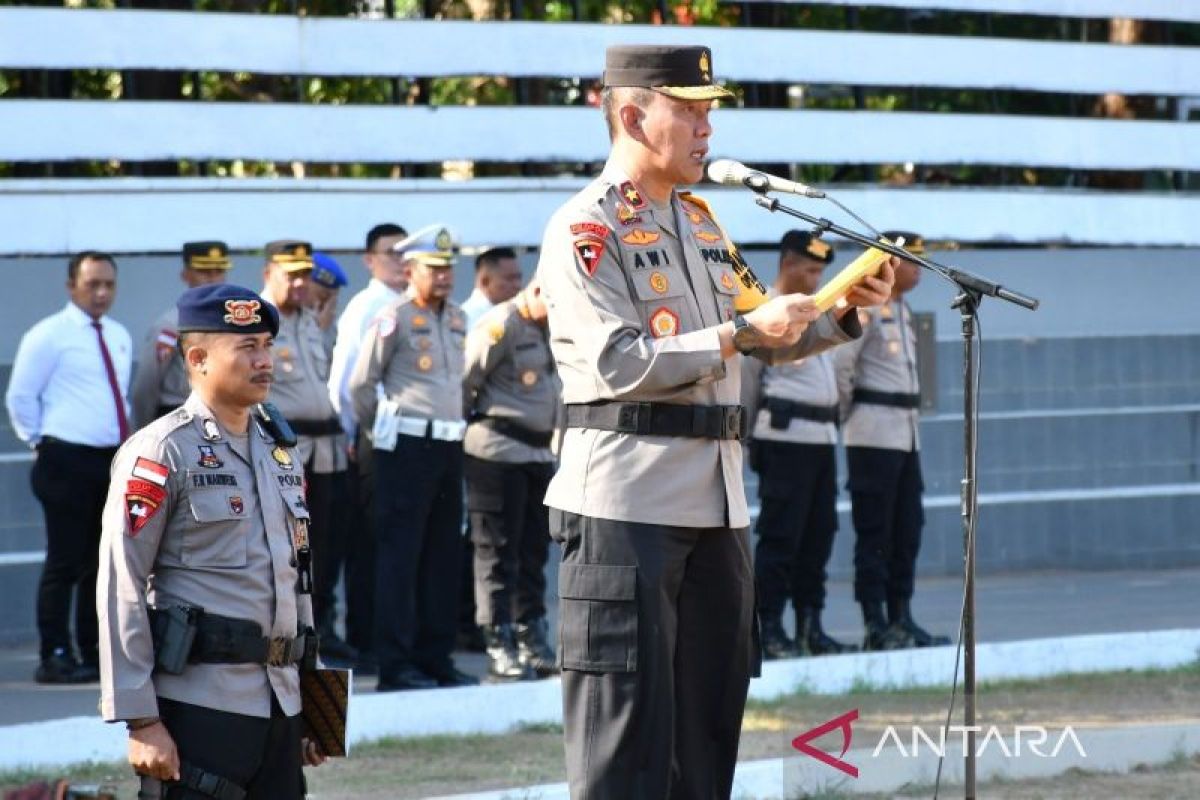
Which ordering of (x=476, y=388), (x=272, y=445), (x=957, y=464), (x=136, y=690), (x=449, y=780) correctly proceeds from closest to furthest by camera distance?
(x=136, y=690) → (x=272, y=445) → (x=449, y=780) → (x=476, y=388) → (x=957, y=464)

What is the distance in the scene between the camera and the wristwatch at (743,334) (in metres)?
5.09

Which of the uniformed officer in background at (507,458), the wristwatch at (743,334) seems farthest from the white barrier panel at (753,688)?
the wristwatch at (743,334)

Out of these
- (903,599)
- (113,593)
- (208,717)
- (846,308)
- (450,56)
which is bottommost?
(903,599)

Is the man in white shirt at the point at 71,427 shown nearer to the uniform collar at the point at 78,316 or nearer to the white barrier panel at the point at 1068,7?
the uniform collar at the point at 78,316

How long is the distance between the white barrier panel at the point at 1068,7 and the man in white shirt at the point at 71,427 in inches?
260

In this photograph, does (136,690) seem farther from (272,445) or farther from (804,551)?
(804,551)

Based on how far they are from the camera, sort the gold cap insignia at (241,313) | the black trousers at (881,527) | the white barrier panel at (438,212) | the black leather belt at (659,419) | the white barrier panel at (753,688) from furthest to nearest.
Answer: the white barrier panel at (438,212) → the black trousers at (881,527) → the white barrier panel at (753,688) → the gold cap insignia at (241,313) → the black leather belt at (659,419)

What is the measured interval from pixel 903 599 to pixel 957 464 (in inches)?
141

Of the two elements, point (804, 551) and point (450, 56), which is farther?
point (450, 56)

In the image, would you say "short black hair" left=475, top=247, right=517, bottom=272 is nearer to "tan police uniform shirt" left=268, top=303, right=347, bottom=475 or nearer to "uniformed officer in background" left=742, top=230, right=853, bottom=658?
"tan police uniform shirt" left=268, top=303, right=347, bottom=475

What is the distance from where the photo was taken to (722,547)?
540 cm

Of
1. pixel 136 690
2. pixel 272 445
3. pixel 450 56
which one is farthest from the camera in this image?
pixel 450 56

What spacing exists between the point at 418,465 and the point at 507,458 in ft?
2.01

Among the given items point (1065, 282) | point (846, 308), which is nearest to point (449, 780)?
point (846, 308)
